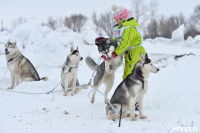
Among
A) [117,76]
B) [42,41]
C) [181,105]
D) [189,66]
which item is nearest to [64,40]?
[42,41]

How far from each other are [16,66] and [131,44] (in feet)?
15.8

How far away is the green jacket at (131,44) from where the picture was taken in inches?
161

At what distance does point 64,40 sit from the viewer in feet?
47.4

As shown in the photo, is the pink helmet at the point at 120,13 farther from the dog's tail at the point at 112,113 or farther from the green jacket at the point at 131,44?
the dog's tail at the point at 112,113

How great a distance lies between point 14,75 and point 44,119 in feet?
14.5

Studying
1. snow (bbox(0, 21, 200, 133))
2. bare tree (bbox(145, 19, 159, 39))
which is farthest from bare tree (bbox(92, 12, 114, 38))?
snow (bbox(0, 21, 200, 133))

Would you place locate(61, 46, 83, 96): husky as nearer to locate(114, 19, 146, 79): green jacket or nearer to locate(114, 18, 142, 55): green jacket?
locate(114, 19, 146, 79): green jacket

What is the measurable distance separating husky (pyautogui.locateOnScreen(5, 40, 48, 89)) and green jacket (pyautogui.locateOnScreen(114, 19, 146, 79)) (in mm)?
4474

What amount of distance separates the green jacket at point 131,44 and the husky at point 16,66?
14.7ft

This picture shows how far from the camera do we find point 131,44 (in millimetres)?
4379

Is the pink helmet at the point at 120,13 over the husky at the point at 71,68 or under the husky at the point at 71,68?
over

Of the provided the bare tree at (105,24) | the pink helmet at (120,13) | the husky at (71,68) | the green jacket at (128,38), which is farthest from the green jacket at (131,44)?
the bare tree at (105,24)

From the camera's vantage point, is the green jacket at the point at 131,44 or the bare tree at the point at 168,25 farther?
the bare tree at the point at 168,25

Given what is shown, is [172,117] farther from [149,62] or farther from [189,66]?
[189,66]
